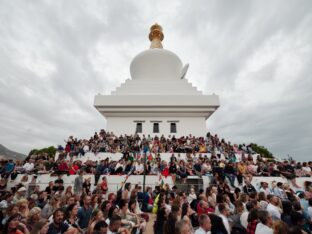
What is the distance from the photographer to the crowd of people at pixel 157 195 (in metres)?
3.82

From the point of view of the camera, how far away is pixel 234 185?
10961 millimetres

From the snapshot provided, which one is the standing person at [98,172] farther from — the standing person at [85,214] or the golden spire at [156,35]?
the golden spire at [156,35]

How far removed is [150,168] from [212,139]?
8.31 m

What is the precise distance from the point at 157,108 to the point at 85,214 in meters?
16.8

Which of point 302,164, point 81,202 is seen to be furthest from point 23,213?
point 302,164

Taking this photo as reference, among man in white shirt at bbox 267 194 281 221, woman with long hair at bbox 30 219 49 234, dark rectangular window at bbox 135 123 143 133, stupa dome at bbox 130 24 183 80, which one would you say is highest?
stupa dome at bbox 130 24 183 80

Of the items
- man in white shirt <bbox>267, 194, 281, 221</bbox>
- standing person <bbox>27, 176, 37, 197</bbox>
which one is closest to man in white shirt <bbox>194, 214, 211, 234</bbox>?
man in white shirt <bbox>267, 194, 281, 221</bbox>

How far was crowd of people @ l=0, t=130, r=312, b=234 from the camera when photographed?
3820 millimetres

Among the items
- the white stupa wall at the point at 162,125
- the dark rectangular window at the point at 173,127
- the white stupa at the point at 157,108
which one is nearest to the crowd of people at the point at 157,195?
the white stupa wall at the point at 162,125

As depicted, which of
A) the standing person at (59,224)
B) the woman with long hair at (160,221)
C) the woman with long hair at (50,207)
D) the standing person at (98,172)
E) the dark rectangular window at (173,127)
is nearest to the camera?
the standing person at (59,224)

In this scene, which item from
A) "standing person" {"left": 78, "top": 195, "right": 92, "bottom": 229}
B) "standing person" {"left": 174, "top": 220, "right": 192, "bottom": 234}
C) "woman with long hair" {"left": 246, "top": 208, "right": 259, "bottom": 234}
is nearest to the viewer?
"standing person" {"left": 174, "top": 220, "right": 192, "bottom": 234}

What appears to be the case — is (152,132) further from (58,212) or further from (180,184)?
(58,212)

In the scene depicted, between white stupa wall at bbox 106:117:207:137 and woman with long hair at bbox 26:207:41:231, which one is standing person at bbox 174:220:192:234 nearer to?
woman with long hair at bbox 26:207:41:231

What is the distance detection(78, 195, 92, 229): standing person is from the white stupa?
1599cm
